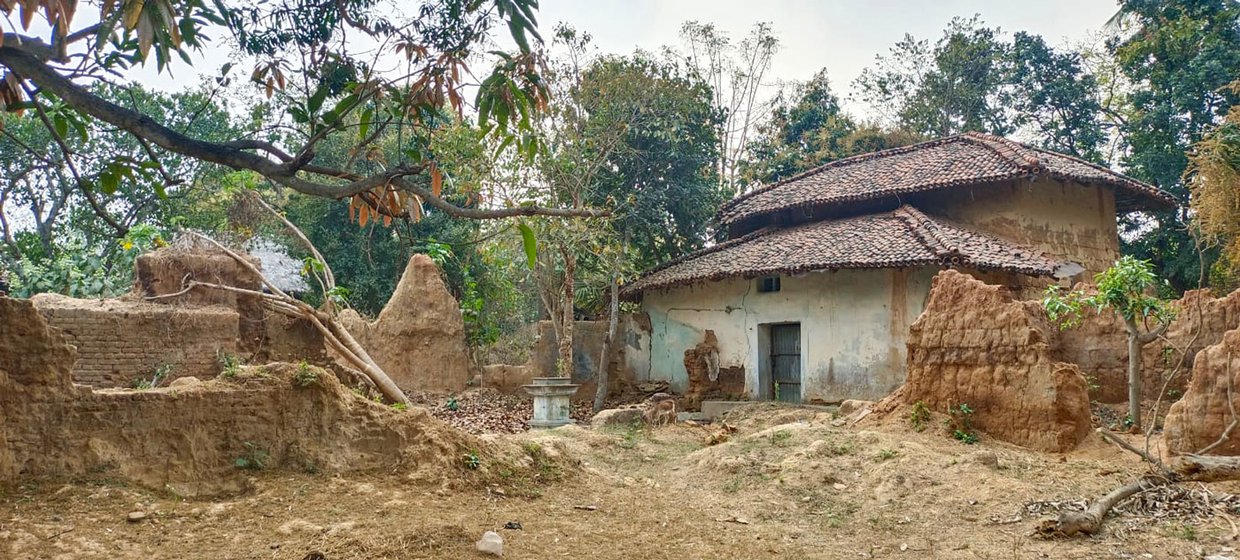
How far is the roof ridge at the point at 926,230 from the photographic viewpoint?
14.4m

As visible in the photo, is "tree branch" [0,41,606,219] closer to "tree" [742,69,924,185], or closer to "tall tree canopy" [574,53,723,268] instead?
"tall tree canopy" [574,53,723,268]

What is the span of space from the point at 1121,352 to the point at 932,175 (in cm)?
658

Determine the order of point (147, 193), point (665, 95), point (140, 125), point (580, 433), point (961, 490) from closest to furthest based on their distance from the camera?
point (140, 125), point (961, 490), point (580, 433), point (665, 95), point (147, 193)

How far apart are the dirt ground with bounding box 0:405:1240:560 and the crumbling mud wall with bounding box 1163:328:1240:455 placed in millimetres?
498

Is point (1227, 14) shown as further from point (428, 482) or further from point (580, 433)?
point (428, 482)

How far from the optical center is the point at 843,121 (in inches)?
1009

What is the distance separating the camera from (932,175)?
1778cm

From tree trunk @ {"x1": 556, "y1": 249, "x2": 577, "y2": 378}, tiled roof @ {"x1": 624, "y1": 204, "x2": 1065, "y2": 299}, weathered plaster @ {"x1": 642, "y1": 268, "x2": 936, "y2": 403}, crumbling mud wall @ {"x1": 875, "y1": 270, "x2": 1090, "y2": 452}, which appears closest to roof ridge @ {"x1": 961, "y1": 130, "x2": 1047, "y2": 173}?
tiled roof @ {"x1": 624, "y1": 204, "x2": 1065, "y2": 299}

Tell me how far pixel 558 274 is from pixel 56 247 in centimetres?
1059

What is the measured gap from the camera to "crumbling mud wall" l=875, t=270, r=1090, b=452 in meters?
9.23

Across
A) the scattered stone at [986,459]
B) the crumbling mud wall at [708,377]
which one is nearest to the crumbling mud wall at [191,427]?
the scattered stone at [986,459]

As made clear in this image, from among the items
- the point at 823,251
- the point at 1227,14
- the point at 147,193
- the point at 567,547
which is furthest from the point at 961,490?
the point at 147,193

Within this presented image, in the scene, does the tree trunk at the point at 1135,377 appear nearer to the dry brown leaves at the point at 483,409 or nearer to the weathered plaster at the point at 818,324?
the weathered plaster at the point at 818,324

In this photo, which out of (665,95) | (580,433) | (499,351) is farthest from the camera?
(499,351)
